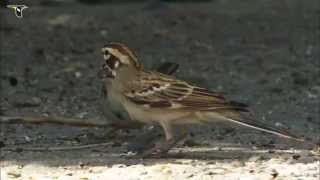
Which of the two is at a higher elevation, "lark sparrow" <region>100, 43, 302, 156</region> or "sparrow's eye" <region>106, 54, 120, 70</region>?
"sparrow's eye" <region>106, 54, 120, 70</region>

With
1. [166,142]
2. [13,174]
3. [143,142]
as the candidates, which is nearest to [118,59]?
[166,142]

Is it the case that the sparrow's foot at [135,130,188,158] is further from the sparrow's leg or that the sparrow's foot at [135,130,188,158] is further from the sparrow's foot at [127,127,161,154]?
the sparrow's foot at [127,127,161,154]

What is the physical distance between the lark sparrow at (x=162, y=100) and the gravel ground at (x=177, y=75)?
0.30 m

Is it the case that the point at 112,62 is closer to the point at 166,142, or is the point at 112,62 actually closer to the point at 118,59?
the point at 118,59

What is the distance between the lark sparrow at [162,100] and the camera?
6.86m

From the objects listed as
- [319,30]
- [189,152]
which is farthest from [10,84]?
[319,30]

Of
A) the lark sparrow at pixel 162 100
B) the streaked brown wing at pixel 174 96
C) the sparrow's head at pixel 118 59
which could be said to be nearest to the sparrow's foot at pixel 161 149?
the lark sparrow at pixel 162 100

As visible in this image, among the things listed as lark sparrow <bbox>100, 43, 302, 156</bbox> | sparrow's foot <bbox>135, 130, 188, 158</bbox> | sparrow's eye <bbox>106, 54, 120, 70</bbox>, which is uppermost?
sparrow's eye <bbox>106, 54, 120, 70</bbox>

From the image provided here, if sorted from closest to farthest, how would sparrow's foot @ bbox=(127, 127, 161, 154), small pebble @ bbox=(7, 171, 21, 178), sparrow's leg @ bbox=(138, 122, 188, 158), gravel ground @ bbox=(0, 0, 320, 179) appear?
small pebble @ bbox=(7, 171, 21, 178)
gravel ground @ bbox=(0, 0, 320, 179)
sparrow's leg @ bbox=(138, 122, 188, 158)
sparrow's foot @ bbox=(127, 127, 161, 154)

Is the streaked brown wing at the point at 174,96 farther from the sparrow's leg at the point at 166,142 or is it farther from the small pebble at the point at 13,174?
the small pebble at the point at 13,174

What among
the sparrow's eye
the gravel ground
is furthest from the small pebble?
the sparrow's eye

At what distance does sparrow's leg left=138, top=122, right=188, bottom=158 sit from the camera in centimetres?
697

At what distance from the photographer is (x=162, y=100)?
6926mm

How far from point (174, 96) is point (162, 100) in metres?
0.09
